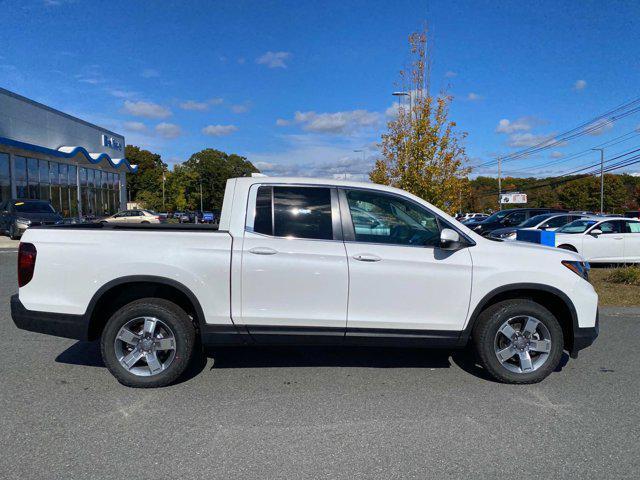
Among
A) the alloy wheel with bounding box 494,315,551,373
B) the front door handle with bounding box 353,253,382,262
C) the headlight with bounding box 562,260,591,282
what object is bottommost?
the alloy wheel with bounding box 494,315,551,373

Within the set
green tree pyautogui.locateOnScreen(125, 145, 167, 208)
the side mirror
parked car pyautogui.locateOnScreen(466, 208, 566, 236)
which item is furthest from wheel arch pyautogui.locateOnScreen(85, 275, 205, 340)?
green tree pyautogui.locateOnScreen(125, 145, 167, 208)

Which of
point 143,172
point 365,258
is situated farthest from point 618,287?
point 143,172

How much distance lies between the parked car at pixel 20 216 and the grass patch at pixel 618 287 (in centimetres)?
2045

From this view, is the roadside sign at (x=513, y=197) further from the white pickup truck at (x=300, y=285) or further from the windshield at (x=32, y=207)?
the white pickup truck at (x=300, y=285)

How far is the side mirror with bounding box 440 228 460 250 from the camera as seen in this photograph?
13.4 feet

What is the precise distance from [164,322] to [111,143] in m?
45.0

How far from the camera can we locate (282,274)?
13.6 feet

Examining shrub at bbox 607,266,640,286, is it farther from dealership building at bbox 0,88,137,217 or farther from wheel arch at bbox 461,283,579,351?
dealership building at bbox 0,88,137,217

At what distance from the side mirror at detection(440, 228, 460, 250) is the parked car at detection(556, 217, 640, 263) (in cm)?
972

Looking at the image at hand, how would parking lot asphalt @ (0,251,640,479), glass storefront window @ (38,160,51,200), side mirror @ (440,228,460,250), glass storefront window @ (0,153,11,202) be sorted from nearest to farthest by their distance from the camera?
parking lot asphalt @ (0,251,640,479) → side mirror @ (440,228,460,250) → glass storefront window @ (0,153,11,202) → glass storefront window @ (38,160,51,200)

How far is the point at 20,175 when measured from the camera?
28234 mm

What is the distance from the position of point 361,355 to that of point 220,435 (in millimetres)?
2179

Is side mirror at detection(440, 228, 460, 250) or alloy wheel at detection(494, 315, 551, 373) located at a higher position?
side mirror at detection(440, 228, 460, 250)

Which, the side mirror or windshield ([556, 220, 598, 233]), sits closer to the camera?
the side mirror
